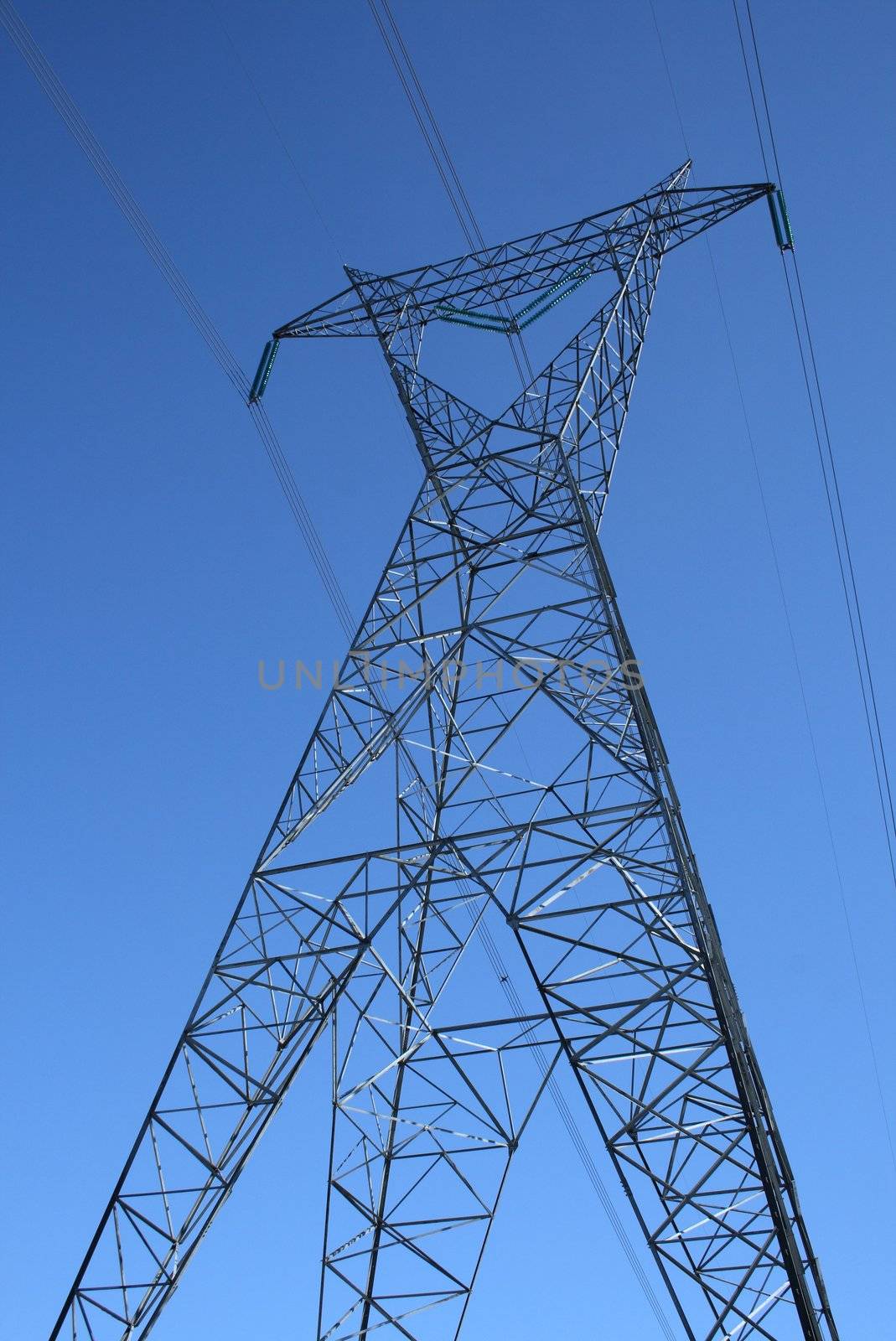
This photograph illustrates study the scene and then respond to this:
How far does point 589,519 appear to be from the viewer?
15.4 m

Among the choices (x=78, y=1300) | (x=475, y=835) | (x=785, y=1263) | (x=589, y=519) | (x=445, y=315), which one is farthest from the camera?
(x=445, y=315)

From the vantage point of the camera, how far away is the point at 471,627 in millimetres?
14906

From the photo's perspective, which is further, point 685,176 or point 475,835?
point 685,176

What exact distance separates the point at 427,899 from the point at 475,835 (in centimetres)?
293

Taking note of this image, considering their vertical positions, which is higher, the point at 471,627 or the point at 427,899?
the point at 471,627

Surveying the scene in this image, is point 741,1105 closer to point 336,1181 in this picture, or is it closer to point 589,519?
point 336,1181

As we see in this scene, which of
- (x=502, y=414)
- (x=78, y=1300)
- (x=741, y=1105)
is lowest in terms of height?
(x=78, y=1300)

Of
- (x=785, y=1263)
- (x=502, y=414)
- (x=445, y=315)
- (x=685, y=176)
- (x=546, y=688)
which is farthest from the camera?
(x=685, y=176)

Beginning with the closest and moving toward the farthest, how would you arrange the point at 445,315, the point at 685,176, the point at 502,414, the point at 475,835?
the point at 475,835, the point at 502,414, the point at 445,315, the point at 685,176

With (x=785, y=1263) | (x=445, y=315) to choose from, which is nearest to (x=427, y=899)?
(x=785, y=1263)

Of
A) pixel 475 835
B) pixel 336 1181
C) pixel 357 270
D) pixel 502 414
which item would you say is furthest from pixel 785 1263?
pixel 357 270

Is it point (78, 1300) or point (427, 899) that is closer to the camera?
point (78, 1300)

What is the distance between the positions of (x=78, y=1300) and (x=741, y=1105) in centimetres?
672

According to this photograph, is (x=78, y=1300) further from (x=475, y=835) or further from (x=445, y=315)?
(x=445, y=315)
